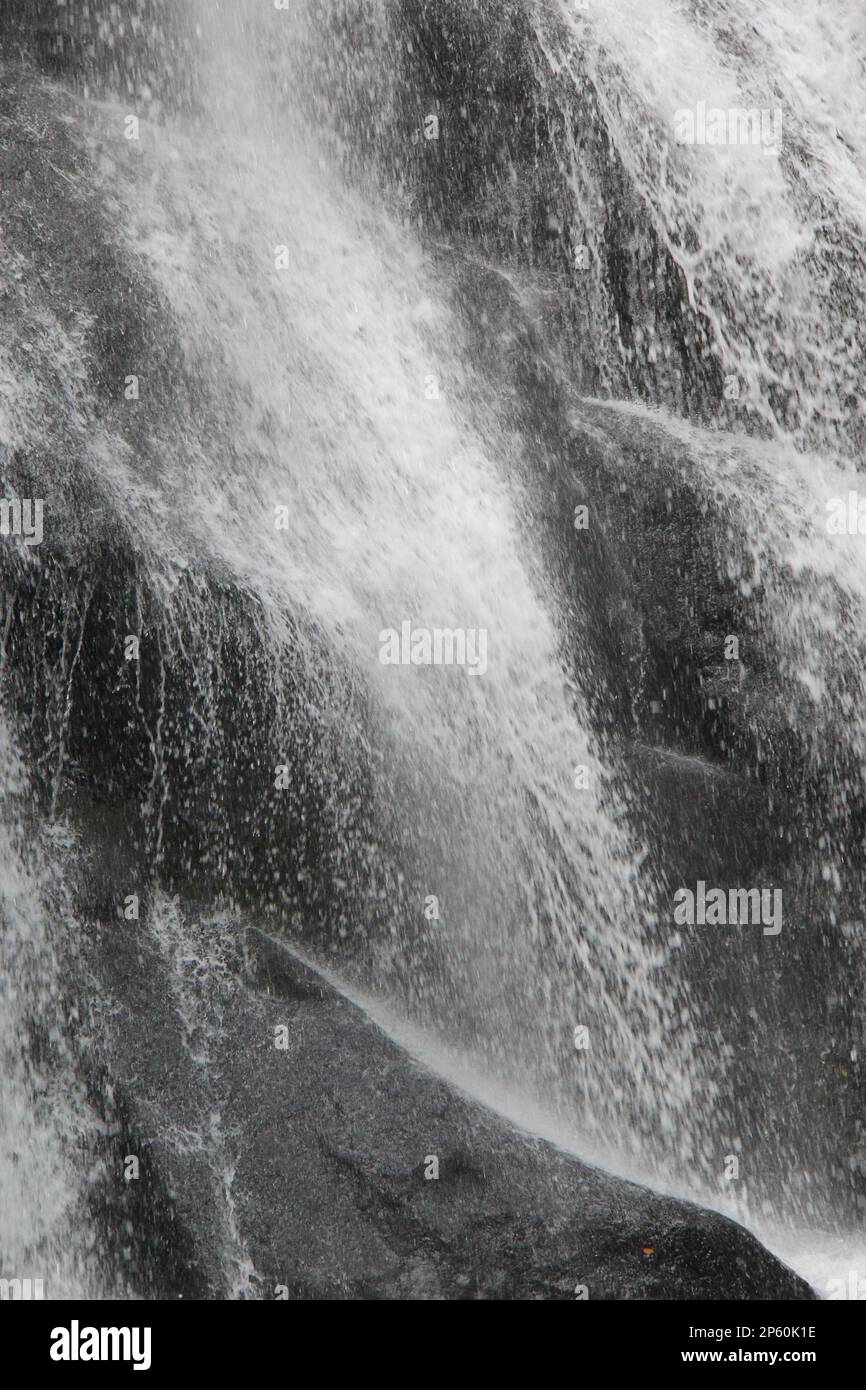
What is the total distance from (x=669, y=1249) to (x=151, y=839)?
3009mm

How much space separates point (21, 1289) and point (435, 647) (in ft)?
12.1

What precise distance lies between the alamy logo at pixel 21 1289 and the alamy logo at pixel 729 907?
371 centimetres

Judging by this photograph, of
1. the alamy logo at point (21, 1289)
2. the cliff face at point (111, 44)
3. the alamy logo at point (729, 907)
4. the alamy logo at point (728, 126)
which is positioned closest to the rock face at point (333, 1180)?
the alamy logo at point (21, 1289)

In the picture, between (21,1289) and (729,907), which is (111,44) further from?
(21,1289)

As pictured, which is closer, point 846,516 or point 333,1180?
point 333,1180

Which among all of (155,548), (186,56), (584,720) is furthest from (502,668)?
(186,56)

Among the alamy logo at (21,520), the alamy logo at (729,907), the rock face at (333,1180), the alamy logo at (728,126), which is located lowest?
the rock face at (333,1180)

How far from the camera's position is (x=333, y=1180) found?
688 cm

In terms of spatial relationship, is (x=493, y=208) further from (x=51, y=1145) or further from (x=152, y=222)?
(x=51, y=1145)

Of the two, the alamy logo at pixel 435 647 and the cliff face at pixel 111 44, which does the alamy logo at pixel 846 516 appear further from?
the cliff face at pixel 111 44

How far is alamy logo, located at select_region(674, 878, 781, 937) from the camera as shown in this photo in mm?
8469

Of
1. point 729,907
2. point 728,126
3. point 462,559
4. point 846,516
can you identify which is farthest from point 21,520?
point 728,126

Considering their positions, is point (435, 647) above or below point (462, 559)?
below

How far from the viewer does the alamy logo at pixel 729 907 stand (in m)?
8.47
